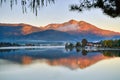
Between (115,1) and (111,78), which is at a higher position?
(115,1)

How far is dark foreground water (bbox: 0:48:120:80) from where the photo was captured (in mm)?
14047

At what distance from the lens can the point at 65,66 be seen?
20406mm

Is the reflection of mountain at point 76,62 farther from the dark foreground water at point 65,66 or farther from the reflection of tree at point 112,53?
the reflection of tree at point 112,53

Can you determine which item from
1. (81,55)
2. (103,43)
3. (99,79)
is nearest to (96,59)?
(81,55)

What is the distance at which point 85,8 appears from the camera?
9.56 ft

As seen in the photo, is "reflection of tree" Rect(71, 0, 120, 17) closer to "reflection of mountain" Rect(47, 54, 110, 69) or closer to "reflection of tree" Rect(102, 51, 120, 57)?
"reflection of mountain" Rect(47, 54, 110, 69)

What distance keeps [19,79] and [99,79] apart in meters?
3.11

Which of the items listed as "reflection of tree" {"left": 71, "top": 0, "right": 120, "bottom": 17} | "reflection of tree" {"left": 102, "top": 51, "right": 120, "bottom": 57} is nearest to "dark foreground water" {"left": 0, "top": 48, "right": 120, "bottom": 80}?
"reflection of tree" {"left": 102, "top": 51, "right": 120, "bottom": 57}

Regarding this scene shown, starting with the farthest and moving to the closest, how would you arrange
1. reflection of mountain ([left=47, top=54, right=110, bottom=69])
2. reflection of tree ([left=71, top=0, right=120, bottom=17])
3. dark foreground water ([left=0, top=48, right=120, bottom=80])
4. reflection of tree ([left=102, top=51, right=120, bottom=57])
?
reflection of tree ([left=102, top=51, right=120, bottom=57]) < reflection of mountain ([left=47, top=54, right=110, bottom=69]) < dark foreground water ([left=0, top=48, right=120, bottom=80]) < reflection of tree ([left=71, top=0, right=120, bottom=17])

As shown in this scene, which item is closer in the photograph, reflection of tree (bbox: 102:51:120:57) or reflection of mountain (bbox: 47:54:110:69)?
reflection of mountain (bbox: 47:54:110:69)

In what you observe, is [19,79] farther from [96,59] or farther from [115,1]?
[96,59]

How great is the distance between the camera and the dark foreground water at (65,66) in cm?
1405

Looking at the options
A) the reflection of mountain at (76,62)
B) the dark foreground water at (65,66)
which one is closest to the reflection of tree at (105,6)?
the dark foreground water at (65,66)

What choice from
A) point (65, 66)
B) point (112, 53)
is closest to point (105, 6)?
point (65, 66)
